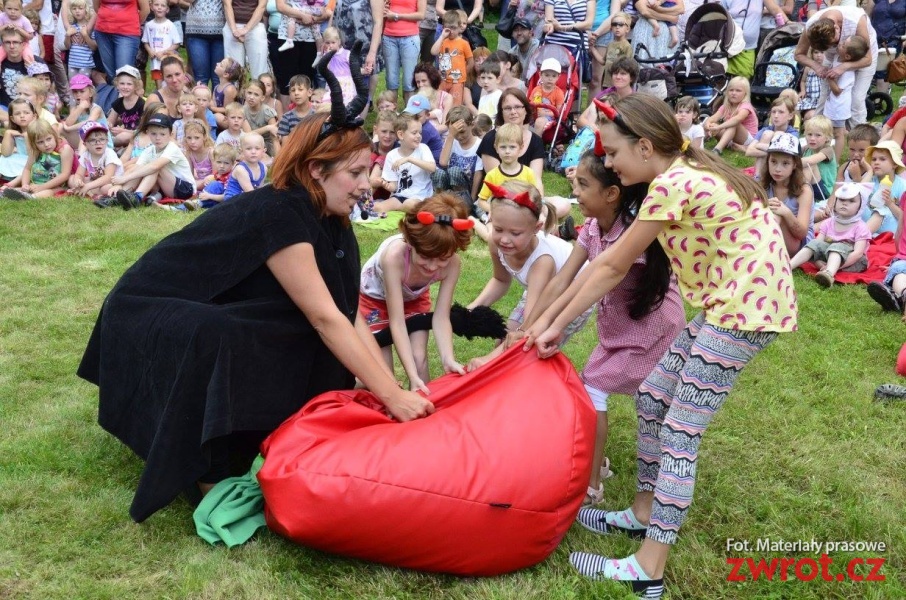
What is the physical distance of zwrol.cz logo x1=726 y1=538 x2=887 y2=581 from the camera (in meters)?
3.35

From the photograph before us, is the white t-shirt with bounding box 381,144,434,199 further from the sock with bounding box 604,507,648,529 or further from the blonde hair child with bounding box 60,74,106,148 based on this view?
the sock with bounding box 604,507,648,529

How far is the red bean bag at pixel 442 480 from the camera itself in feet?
10.2

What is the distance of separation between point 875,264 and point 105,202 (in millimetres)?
6647

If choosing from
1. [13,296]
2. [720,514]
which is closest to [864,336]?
[720,514]

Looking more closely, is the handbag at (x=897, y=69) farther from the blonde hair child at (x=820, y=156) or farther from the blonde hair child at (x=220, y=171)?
the blonde hair child at (x=220, y=171)

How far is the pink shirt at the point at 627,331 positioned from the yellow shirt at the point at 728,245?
0.52m

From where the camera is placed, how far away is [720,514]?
378 centimetres

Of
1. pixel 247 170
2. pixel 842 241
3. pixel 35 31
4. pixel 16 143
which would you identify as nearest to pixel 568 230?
pixel 842 241

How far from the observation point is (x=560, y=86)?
11094mm

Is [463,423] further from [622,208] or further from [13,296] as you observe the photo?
[13,296]

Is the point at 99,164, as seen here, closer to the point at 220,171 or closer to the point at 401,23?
the point at 220,171

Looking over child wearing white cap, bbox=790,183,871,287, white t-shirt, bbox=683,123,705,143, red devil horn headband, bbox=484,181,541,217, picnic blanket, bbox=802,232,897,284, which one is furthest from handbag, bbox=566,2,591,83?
red devil horn headband, bbox=484,181,541,217

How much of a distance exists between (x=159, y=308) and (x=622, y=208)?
73.3 inches

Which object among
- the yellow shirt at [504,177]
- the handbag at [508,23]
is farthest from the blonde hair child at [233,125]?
the handbag at [508,23]
